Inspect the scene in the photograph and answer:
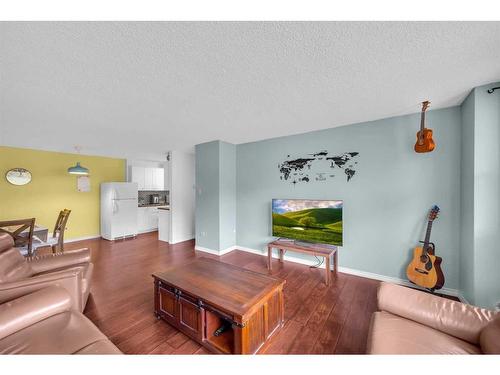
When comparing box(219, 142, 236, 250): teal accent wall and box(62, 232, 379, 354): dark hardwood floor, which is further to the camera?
box(219, 142, 236, 250): teal accent wall

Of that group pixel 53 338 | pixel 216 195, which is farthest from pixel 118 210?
pixel 53 338

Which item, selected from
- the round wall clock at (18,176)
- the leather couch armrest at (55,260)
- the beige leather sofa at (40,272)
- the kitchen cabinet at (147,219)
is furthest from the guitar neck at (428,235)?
the round wall clock at (18,176)

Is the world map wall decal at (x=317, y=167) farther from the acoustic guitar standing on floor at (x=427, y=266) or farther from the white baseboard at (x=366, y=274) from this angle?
the white baseboard at (x=366, y=274)

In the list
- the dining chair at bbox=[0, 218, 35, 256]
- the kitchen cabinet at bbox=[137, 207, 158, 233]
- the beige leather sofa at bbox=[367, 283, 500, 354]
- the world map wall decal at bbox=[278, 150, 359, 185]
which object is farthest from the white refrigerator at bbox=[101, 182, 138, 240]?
the beige leather sofa at bbox=[367, 283, 500, 354]

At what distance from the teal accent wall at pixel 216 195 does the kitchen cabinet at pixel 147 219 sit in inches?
97.7

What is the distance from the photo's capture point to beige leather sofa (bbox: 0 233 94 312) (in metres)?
1.51

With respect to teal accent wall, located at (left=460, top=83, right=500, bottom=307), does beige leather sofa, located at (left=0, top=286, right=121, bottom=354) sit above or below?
below

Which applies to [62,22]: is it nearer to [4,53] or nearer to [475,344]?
[4,53]

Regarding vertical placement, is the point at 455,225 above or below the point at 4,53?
below

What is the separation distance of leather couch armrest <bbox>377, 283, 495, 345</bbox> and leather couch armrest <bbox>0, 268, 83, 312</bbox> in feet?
8.29

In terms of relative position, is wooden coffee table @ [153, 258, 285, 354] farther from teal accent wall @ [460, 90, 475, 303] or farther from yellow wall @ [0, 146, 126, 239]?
yellow wall @ [0, 146, 126, 239]

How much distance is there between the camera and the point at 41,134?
324 cm
